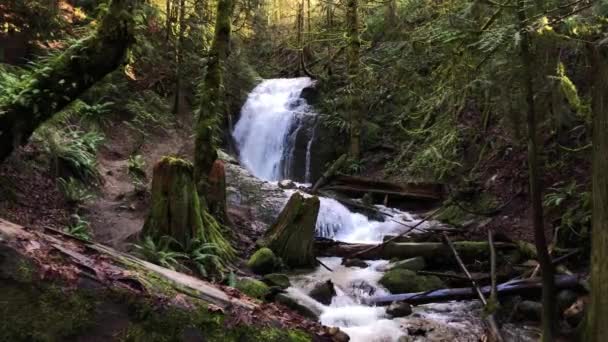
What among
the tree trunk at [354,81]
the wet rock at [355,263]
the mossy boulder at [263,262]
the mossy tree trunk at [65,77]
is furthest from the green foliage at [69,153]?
the tree trunk at [354,81]

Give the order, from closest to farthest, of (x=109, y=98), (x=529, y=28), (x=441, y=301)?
(x=529, y=28) < (x=441, y=301) < (x=109, y=98)

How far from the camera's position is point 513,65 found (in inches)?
207

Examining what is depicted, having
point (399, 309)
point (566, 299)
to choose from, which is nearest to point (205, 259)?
point (399, 309)

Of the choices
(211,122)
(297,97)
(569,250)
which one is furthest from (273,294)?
(297,97)

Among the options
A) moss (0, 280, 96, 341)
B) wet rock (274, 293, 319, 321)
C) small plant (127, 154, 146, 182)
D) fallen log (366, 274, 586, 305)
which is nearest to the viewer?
moss (0, 280, 96, 341)

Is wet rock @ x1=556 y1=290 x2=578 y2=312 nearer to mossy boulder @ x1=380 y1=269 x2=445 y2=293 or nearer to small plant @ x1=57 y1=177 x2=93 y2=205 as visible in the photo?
mossy boulder @ x1=380 y1=269 x2=445 y2=293

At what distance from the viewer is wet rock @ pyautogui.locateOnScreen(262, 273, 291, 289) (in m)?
7.73

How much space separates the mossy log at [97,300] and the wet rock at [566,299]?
163 inches

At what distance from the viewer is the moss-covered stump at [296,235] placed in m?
9.34

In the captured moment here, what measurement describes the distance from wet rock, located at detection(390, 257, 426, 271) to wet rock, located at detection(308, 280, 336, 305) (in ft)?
5.46

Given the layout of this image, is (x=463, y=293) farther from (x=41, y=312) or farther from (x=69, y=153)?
(x=69, y=153)

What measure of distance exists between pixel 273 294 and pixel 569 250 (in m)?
4.51

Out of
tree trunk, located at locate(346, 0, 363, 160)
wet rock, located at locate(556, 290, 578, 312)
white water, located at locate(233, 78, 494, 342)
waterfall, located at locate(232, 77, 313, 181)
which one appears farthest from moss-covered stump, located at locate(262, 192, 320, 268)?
waterfall, located at locate(232, 77, 313, 181)

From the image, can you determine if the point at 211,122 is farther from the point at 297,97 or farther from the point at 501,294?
the point at 297,97
